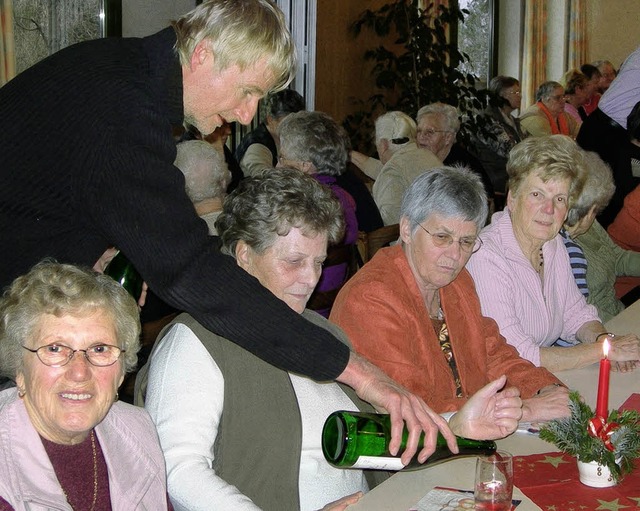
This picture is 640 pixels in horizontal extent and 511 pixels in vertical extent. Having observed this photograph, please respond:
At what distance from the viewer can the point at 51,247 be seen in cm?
166

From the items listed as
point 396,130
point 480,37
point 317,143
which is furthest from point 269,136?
point 480,37

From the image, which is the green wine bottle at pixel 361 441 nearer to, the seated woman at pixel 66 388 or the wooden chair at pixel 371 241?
the seated woman at pixel 66 388

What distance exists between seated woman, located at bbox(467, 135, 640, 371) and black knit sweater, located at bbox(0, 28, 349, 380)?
57.2 inches

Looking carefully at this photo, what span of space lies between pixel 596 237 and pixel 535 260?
3.66 feet

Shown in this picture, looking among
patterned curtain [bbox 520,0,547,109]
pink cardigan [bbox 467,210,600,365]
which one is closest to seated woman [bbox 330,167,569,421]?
pink cardigan [bbox 467,210,600,365]

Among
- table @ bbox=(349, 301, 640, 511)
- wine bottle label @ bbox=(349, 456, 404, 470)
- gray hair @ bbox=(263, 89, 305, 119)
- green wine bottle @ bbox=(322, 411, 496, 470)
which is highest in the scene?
gray hair @ bbox=(263, 89, 305, 119)

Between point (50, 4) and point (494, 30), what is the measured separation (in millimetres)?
6855

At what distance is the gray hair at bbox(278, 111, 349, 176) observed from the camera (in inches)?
178

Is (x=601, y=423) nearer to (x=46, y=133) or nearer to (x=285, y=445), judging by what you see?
(x=285, y=445)

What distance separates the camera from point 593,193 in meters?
3.73

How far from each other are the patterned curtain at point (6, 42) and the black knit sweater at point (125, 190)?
142 inches

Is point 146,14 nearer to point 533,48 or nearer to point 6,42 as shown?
point 6,42

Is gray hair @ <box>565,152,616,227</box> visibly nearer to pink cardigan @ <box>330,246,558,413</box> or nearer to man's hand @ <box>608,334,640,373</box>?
man's hand @ <box>608,334,640,373</box>

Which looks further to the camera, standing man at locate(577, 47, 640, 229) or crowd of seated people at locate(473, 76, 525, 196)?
crowd of seated people at locate(473, 76, 525, 196)
